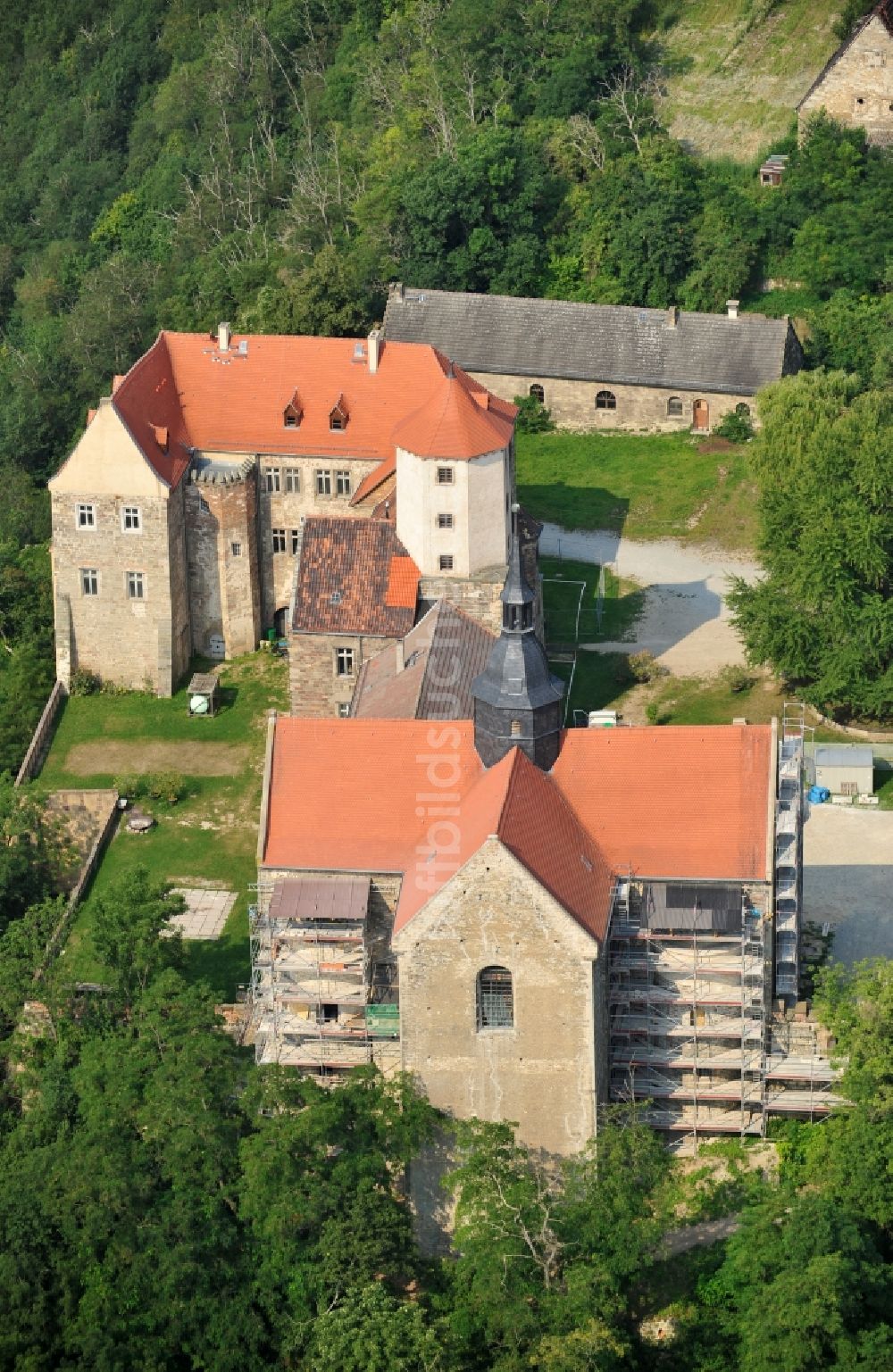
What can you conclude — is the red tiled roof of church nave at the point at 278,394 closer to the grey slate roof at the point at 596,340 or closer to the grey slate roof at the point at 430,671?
the grey slate roof at the point at 430,671

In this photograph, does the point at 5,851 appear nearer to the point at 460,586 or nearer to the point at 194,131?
the point at 460,586

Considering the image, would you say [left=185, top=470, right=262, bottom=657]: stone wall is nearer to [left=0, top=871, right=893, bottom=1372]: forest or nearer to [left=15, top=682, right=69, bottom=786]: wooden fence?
[left=15, top=682, right=69, bottom=786]: wooden fence

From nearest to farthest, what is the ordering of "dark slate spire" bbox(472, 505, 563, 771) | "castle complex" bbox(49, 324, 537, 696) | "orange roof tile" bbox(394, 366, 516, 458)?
"dark slate spire" bbox(472, 505, 563, 771) → "orange roof tile" bbox(394, 366, 516, 458) → "castle complex" bbox(49, 324, 537, 696)

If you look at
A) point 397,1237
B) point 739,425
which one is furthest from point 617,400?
point 397,1237

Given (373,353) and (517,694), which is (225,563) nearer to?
(373,353)

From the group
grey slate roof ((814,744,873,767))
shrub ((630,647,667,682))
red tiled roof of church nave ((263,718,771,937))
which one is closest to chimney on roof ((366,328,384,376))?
shrub ((630,647,667,682))
